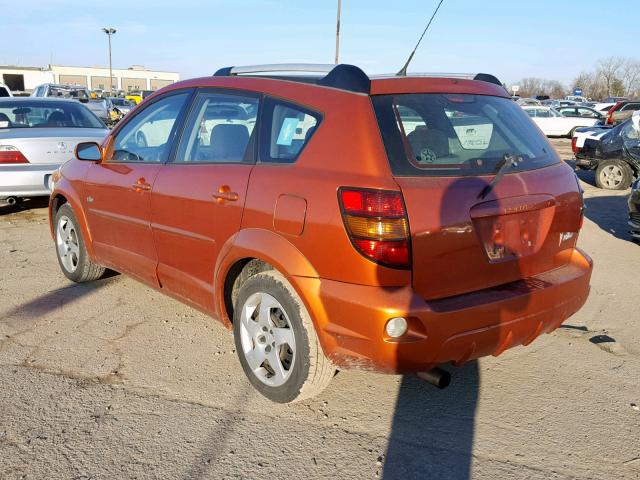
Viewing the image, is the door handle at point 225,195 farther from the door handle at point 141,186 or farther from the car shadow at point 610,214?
the car shadow at point 610,214

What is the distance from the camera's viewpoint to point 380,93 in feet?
9.53

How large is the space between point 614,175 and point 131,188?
1031cm

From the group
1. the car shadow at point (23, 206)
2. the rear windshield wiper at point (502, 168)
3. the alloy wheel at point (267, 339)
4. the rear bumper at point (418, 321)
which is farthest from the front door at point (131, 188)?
the car shadow at point (23, 206)

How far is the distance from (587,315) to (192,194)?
325 centimetres

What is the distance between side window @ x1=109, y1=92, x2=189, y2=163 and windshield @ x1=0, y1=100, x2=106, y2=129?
15.1 feet

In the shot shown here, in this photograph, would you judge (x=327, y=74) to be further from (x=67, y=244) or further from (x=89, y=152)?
(x=67, y=244)

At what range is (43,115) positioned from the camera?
8.55m

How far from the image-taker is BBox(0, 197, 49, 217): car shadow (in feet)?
29.0

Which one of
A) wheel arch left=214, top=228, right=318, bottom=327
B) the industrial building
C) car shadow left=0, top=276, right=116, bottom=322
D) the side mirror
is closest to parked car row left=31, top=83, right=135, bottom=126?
car shadow left=0, top=276, right=116, bottom=322

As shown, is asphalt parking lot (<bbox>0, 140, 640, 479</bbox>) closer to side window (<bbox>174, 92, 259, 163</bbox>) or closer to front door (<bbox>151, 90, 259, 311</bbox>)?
front door (<bbox>151, 90, 259, 311</bbox>)

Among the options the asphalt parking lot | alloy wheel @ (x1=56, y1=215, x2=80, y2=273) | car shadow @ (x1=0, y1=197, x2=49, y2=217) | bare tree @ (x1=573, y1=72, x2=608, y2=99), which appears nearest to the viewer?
the asphalt parking lot

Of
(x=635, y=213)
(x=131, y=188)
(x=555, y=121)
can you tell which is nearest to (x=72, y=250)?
(x=131, y=188)

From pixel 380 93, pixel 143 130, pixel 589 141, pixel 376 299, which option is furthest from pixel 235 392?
pixel 589 141

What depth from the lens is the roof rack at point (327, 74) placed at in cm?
293
